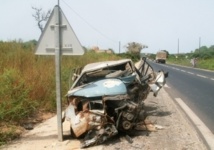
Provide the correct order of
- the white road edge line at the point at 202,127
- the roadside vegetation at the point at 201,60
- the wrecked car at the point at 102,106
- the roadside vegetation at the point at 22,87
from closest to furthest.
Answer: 1. the wrecked car at the point at 102,106
2. the white road edge line at the point at 202,127
3. the roadside vegetation at the point at 22,87
4. the roadside vegetation at the point at 201,60

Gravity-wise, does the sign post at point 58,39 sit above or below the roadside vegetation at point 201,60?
above

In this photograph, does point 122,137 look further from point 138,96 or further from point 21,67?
point 21,67

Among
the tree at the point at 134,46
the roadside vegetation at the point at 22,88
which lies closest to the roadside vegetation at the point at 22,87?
the roadside vegetation at the point at 22,88

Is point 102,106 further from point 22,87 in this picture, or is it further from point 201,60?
point 201,60

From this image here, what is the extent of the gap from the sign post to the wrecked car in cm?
37

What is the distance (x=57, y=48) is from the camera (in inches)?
234

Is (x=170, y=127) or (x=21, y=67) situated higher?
(x=21, y=67)

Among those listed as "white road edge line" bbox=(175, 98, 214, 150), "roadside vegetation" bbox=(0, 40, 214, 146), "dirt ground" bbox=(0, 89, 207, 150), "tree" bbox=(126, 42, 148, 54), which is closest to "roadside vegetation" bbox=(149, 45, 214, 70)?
"tree" bbox=(126, 42, 148, 54)

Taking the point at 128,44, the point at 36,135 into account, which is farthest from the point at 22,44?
the point at 128,44

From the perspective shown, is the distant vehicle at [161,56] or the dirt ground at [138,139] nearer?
the dirt ground at [138,139]

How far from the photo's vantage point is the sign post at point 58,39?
5.93m

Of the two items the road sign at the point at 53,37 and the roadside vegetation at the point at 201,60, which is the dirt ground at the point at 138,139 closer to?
the road sign at the point at 53,37

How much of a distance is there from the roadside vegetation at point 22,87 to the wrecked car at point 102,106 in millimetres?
1438

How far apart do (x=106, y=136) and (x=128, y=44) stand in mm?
93420
